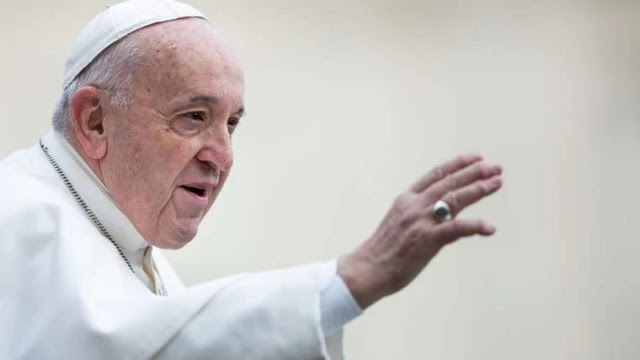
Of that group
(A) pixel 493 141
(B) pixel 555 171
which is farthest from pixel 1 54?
(B) pixel 555 171

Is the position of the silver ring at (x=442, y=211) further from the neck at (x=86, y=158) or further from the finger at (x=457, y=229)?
the neck at (x=86, y=158)

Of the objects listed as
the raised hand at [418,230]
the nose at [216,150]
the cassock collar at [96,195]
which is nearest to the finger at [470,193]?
the raised hand at [418,230]

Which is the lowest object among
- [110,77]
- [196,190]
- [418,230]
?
[196,190]

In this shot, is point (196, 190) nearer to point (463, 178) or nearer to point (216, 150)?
point (216, 150)

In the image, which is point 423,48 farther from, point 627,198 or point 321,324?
point 321,324

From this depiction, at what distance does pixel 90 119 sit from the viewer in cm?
236

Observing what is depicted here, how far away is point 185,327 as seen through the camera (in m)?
1.83

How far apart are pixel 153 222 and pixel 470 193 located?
95 cm

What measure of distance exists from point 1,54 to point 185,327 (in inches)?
116

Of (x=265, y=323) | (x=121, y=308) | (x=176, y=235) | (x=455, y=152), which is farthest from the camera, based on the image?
(x=455, y=152)

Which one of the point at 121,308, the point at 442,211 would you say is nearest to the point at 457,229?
the point at 442,211

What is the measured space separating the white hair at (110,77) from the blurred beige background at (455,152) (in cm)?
210

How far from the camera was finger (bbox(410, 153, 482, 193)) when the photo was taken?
1706 mm

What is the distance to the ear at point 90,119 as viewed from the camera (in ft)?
7.66
